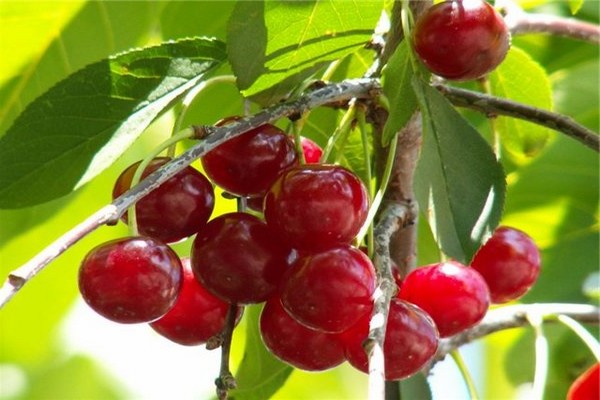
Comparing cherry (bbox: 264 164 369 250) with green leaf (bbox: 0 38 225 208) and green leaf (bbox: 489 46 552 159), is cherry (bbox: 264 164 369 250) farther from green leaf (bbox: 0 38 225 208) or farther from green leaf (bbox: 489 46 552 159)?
green leaf (bbox: 489 46 552 159)

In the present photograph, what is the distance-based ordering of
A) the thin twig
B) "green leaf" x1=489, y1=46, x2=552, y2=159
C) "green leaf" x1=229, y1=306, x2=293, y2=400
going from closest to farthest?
the thin twig < "green leaf" x1=229, y1=306, x2=293, y2=400 < "green leaf" x1=489, y1=46, x2=552, y2=159

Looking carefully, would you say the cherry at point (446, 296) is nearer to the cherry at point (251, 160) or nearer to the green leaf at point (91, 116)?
the cherry at point (251, 160)

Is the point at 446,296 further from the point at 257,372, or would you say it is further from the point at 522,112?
the point at 257,372

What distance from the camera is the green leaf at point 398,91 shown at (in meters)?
1.27

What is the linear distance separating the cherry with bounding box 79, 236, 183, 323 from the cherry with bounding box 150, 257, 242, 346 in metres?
0.18

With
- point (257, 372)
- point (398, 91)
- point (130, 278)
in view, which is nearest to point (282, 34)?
point (398, 91)

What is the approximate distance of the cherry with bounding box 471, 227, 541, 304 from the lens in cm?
148

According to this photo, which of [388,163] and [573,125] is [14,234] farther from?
[573,125]

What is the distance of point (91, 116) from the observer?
1323 millimetres

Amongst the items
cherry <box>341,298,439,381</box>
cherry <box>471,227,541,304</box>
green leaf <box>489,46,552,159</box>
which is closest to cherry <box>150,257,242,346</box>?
cherry <box>341,298,439,381</box>

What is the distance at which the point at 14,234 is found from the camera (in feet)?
5.91

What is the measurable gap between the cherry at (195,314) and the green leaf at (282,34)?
23cm

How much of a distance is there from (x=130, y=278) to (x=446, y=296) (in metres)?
0.38

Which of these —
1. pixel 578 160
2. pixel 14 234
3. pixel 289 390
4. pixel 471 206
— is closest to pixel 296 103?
pixel 471 206
